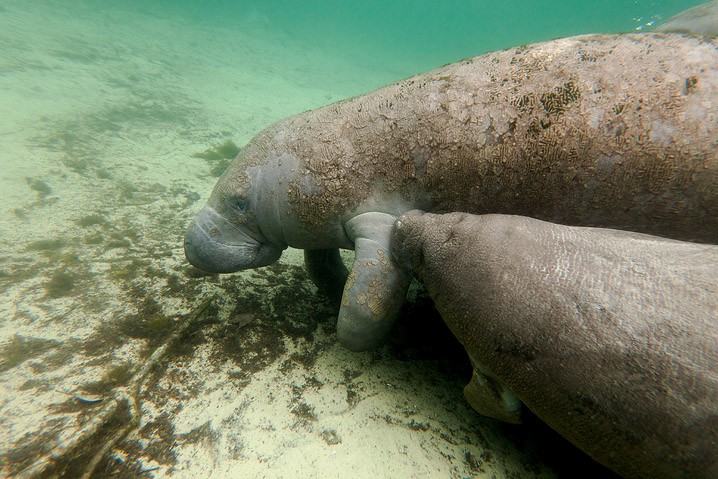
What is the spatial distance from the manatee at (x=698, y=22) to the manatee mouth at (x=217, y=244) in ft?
12.7

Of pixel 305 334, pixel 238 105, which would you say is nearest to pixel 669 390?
pixel 305 334

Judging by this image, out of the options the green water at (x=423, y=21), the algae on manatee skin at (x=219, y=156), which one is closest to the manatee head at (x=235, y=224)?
the algae on manatee skin at (x=219, y=156)

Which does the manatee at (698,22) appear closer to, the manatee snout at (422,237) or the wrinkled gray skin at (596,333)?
the wrinkled gray skin at (596,333)

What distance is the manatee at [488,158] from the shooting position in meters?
2.08

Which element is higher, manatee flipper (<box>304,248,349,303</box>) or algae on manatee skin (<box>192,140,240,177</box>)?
algae on manatee skin (<box>192,140,240,177</box>)

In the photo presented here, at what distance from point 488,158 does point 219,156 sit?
23.5 ft

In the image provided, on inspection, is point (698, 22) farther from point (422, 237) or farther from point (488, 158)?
point (422, 237)

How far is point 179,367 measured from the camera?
2564 mm

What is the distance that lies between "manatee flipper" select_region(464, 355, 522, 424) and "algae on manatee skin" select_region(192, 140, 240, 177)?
21.0 feet

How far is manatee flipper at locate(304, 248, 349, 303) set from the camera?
11.8ft

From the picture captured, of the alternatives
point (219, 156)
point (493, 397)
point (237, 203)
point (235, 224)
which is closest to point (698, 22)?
point (493, 397)

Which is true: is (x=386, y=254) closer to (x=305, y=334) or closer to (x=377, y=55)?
(x=305, y=334)

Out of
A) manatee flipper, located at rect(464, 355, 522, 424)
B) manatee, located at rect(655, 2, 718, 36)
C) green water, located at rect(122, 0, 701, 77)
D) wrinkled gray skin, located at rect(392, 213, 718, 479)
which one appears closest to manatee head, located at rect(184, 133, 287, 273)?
wrinkled gray skin, located at rect(392, 213, 718, 479)

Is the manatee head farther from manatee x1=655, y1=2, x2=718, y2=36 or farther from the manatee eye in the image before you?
manatee x1=655, y1=2, x2=718, y2=36
